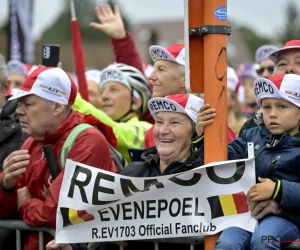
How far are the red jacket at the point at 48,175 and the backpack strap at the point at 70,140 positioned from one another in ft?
0.11

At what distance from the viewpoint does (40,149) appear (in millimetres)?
6859

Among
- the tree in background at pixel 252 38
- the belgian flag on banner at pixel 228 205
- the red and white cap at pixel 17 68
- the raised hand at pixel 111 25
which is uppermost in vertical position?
the raised hand at pixel 111 25

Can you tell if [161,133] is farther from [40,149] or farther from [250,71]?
[250,71]

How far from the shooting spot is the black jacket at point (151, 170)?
594 cm

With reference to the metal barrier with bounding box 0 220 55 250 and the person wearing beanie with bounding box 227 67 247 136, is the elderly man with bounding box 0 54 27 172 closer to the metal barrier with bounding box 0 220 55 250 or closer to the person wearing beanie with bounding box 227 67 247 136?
the metal barrier with bounding box 0 220 55 250

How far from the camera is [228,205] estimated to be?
17.7 ft

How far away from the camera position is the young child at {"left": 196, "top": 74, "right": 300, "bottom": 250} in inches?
205

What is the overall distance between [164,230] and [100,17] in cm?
433

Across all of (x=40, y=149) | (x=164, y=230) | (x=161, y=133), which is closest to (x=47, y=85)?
(x=40, y=149)

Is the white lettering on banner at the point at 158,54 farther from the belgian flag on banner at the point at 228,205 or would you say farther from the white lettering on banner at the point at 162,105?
the belgian flag on banner at the point at 228,205

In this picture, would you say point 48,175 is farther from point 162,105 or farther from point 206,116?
point 206,116

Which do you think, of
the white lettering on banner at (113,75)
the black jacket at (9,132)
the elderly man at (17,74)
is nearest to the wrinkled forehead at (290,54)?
the black jacket at (9,132)

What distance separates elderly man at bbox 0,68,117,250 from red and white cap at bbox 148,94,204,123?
2.12ft

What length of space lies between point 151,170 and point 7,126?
1920mm
